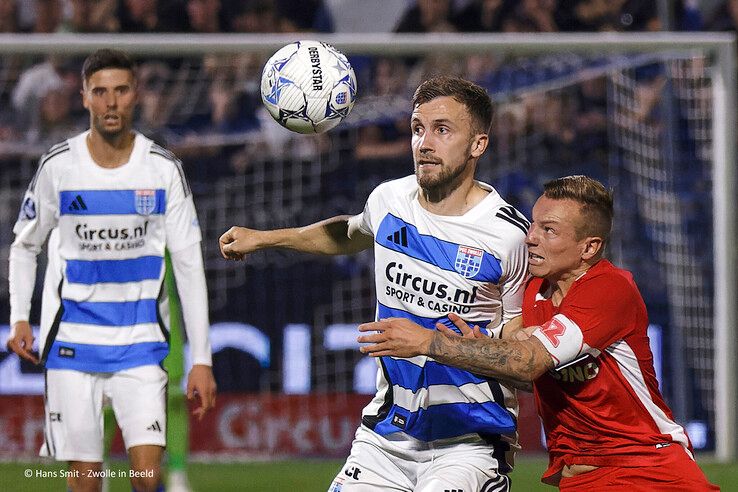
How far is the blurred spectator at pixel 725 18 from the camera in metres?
10.9

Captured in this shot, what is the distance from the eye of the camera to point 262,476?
8672mm

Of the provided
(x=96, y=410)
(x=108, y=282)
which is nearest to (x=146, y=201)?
(x=108, y=282)

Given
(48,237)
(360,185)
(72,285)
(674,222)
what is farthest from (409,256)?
(674,222)

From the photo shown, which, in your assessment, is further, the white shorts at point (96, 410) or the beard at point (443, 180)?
the white shorts at point (96, 410)

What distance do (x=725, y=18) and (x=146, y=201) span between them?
6.60 metres

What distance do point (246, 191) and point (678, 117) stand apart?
336 centimetres

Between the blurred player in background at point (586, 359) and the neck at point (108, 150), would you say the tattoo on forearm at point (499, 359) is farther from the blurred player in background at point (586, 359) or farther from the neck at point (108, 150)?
the neck at point (108, 150)

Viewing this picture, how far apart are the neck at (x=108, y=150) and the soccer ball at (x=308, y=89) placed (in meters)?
1.22

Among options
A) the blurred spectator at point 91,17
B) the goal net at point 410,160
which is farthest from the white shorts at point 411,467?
the blurred spectator at point 91,17

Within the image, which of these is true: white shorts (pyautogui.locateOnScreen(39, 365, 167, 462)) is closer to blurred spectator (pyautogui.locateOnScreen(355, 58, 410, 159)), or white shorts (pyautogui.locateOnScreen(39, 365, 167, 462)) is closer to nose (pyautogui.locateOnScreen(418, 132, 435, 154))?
nose (pyautogui.locateOnScreen(418, 132, 435, 154))

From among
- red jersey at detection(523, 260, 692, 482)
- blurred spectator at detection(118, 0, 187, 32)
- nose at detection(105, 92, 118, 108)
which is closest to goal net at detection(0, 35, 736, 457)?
blurred spectator at detection(118, 0, 187, 32)

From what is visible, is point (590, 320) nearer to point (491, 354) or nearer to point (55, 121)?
point (491, 354)

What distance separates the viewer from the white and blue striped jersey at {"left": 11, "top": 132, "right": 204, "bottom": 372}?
6047 mm

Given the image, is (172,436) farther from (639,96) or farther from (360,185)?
(639,96)
